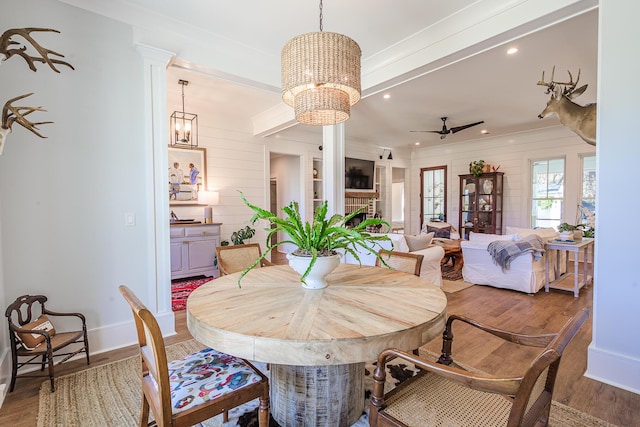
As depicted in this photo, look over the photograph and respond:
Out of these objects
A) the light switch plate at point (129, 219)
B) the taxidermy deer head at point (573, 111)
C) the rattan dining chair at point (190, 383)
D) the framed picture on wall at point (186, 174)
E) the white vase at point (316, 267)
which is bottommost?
the rattan dining chair at point (190, 383)

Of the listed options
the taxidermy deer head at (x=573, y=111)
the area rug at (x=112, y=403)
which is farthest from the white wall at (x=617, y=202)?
the taxidermy deer head at (x=573, y=111)

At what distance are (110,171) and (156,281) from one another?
1008 mm

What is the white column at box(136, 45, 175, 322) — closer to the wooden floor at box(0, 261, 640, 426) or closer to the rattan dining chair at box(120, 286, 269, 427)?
the wooden floor at box(0, 261, 640, 426)

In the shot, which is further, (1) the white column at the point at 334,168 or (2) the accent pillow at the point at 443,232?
(2) the accent pillow at the point at 443,232

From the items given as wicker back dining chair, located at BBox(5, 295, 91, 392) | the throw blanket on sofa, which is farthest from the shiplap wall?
wicker back dining chair, located at BBox(5, 295, 91, 392)

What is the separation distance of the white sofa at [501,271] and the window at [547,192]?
207 centimetres

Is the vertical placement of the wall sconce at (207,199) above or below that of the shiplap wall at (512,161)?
below

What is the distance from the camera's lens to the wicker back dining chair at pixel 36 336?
1.94 meters

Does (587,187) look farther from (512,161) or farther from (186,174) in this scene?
(186,174)

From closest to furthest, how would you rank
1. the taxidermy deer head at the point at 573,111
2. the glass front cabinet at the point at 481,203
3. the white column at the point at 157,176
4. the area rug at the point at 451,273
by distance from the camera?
1. the white column at the point at 157,176
2. the taxidermy deer head at the point at 573,111
3. the area rug at the point at 451,273
4. the glass front cabinet at the point at 481,203

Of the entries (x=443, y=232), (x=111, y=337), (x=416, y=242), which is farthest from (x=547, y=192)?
(x=111, y=337)

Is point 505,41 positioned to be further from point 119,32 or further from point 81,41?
point 81,41

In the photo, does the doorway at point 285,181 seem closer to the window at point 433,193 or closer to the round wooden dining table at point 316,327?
the window at point 433,193

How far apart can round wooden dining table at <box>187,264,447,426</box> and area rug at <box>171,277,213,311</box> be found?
2.16 meters
